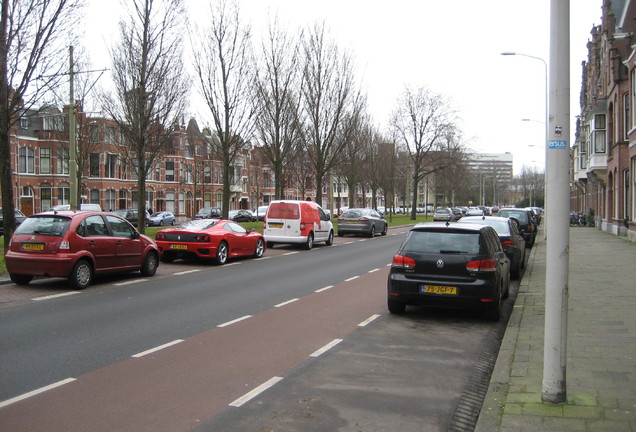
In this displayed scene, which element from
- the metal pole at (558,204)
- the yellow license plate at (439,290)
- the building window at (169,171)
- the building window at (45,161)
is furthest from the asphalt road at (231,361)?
the building window at (169,171)

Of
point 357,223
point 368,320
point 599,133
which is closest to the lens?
point 368,320

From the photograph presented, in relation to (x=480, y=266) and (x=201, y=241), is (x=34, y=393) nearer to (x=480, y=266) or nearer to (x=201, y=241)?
(x=480, y=266)

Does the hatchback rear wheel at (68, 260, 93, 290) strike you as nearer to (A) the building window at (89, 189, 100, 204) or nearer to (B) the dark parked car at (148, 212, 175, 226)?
(B) the dark parked car at (148, 212, 175, 226)

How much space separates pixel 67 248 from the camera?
35.7 feet

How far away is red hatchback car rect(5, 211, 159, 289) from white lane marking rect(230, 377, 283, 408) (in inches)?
276

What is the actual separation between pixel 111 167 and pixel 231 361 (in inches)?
2250

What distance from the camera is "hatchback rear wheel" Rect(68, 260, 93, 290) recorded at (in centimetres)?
1089

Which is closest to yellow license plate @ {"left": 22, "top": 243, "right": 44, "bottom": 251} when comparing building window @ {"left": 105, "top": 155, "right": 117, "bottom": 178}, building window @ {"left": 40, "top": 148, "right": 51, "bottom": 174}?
building window @ {"left": 40, "top": 148, "right": 51, "bottom": 174}

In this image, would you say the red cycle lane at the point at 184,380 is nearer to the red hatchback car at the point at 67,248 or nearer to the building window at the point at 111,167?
the red hatchback car at the point at 67,248

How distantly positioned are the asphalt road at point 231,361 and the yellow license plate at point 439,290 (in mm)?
497

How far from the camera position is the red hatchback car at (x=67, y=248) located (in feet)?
35.5

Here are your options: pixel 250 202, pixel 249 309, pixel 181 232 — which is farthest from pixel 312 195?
pixel 249 309

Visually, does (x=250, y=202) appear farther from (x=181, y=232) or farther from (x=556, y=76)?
(x=556, y=76)


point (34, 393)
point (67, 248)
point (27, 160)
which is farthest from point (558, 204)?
point (27, 160)
